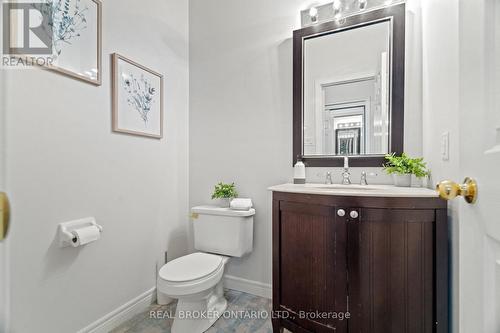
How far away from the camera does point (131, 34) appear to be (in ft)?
5.41

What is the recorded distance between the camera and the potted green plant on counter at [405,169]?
1.32 metres

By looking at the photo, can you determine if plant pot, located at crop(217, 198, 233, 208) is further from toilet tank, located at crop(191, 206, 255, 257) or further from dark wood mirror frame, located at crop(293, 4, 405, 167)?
dark wood mirror frame, located at crop(293, 4, 405, 167)

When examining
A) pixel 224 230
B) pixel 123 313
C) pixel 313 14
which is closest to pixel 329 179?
pixel 224 230

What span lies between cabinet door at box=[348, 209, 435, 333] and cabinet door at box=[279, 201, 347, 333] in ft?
0.20

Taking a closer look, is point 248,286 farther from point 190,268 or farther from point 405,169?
point 405,169

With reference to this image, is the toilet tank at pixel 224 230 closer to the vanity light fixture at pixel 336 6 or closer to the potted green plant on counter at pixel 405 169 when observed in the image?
the potted green plant on counter at pixel 405 169

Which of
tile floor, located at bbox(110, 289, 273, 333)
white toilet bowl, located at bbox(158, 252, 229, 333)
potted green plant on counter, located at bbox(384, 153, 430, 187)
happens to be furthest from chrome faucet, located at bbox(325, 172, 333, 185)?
tile floor, located at bbox(110, 289, 273, 333)

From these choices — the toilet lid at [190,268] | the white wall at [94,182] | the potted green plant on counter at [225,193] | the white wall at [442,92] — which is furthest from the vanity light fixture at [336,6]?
the toilet lid at [190,268]

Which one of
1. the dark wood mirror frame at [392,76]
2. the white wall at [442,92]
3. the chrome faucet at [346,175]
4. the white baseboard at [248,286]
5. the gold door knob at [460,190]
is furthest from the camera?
the white baseboard at [248,286]

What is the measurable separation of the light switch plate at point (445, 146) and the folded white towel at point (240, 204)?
124 centimetres

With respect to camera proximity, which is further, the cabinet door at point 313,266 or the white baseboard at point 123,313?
the white baseboard at point 123,313

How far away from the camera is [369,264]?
109cm

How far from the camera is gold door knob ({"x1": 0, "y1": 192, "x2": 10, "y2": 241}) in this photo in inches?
14.0

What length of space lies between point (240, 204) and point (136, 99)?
3.62 feet
